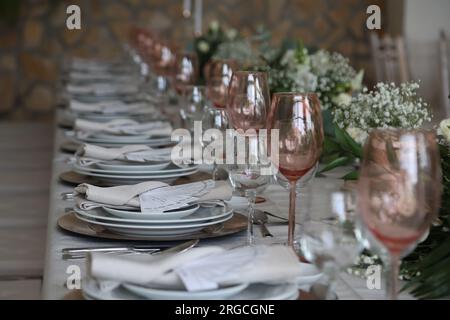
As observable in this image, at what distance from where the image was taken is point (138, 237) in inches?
62.3

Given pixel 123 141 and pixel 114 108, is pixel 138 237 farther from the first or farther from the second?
pixel 114 108

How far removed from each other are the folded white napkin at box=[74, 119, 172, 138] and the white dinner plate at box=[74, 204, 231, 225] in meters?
0.89

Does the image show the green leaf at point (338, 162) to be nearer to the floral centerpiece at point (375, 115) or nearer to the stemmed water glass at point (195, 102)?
the floral centerpiece at point (375, 115)

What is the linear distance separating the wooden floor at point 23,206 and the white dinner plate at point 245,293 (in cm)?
60

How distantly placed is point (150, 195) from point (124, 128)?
3.10 feet

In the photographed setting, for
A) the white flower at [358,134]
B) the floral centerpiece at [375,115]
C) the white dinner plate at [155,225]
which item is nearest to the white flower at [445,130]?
the floral centerpiece at [375,115]

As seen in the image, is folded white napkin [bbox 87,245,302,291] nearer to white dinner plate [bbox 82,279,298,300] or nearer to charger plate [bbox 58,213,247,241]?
white dinner plate [bbox 82,279,298,300]

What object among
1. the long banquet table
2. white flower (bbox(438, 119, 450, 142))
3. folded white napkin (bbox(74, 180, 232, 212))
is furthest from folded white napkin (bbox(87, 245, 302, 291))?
white flower (bbox(438, 119, 450, 142))

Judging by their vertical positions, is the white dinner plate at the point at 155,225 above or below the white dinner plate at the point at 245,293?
above

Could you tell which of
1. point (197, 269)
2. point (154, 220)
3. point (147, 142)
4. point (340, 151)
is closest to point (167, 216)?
point (154, 220)

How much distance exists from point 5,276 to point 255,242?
66cm

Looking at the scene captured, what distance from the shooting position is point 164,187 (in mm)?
1759

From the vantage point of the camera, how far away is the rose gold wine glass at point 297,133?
1.51 meters
